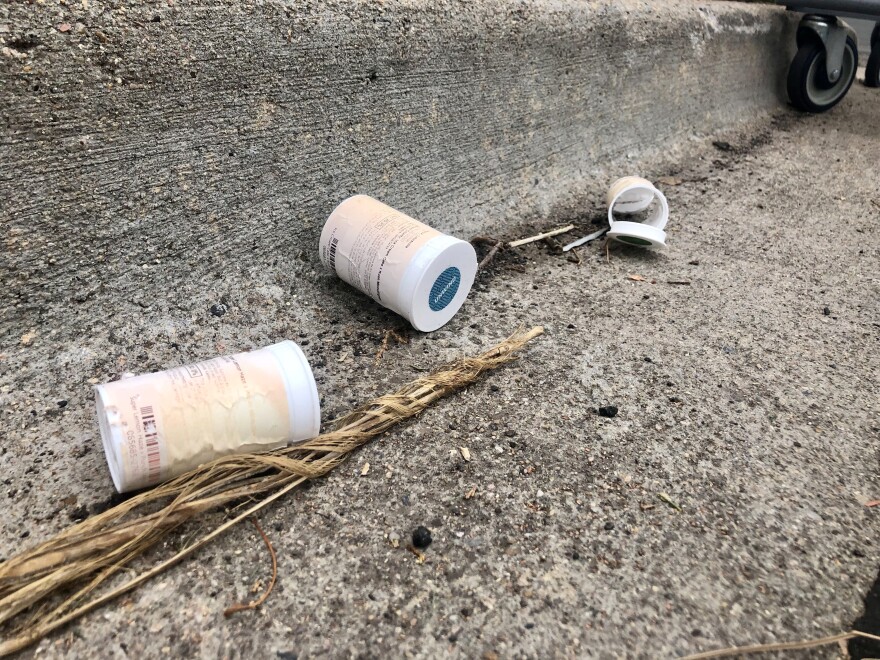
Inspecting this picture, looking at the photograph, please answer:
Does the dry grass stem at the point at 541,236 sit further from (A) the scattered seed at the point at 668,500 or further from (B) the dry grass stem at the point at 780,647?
(B) the dry grass stem at the point at 780,647

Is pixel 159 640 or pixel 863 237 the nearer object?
pixel 159 640

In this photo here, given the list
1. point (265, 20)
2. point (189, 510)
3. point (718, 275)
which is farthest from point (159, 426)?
point (718, 275)

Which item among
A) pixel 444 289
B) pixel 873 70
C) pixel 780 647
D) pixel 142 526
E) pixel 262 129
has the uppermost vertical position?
pixel 262 129

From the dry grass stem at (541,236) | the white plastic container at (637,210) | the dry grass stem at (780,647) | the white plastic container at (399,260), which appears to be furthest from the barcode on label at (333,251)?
the dry grass stem at (780,647)

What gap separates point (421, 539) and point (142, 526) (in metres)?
0.37

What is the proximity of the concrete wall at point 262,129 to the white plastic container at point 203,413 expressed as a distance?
1.06 feet

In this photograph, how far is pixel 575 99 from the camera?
188cm

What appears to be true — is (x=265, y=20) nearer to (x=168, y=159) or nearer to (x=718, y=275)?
(x=168, y=159)

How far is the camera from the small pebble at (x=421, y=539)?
0.90 metres

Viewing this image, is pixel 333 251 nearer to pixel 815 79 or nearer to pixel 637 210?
pixel 637 210

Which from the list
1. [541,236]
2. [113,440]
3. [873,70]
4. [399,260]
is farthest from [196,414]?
[873,70]

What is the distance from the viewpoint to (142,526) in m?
0.86

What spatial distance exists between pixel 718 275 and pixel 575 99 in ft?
2.18

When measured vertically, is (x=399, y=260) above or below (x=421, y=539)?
above
